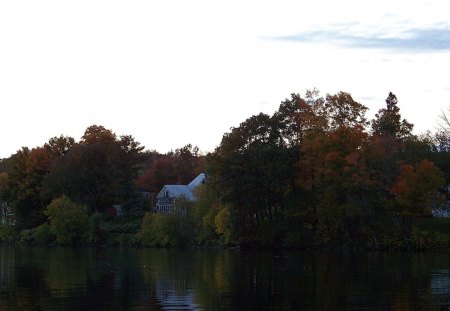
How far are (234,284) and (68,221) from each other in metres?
63.8

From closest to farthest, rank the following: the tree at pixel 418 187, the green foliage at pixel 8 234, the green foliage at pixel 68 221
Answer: the tree at pixel 418 187 → the green foliage at pixel 68 221 → the green foliage at pixel 8 234

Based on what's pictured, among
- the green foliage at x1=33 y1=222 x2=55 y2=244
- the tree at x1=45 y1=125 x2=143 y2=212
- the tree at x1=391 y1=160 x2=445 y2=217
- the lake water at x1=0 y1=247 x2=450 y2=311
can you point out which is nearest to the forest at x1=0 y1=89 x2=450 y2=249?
the tree at x1=391 y1=160 x2=445 y2=217

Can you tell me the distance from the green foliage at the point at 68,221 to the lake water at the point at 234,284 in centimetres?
4091

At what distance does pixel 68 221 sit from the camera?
100m

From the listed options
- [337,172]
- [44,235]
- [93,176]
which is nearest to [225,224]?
[337,172]

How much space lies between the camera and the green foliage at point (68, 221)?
10069 cm

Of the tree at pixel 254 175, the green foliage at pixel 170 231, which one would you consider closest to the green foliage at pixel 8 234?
the green foliage at pixel 170 231

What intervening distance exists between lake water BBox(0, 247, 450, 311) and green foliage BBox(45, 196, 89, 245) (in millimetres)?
40910

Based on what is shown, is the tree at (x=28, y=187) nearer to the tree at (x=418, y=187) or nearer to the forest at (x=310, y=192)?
the forest at (x=310, y=192)

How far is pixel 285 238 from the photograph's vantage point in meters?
79.1

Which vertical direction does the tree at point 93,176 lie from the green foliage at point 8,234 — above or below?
above

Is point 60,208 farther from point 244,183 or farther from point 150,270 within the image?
point 150,270

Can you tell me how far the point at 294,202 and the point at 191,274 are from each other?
3343cm

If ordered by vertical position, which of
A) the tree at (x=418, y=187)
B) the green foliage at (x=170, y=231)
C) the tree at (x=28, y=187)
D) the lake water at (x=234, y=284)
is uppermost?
the tree at (x=28, y=187)
